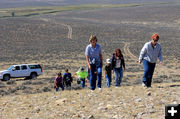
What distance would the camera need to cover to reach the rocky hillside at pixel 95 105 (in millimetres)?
8414

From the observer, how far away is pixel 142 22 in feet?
319

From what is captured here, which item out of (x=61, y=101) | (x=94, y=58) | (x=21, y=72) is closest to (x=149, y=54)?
(x=94, y=58)

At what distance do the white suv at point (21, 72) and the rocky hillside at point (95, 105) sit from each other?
16.9 m

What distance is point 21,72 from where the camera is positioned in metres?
27.9

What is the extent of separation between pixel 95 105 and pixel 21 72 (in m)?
19.3

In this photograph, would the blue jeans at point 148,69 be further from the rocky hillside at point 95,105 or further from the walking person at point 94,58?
the walking person at point 94,58

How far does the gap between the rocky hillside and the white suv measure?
16895mm

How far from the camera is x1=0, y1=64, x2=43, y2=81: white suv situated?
89.6ft

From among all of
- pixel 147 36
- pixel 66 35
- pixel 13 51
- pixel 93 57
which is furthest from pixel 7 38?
pixel 93 57

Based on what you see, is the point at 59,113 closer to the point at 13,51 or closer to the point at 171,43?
the point at 13,51

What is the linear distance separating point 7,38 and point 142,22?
4220 cm

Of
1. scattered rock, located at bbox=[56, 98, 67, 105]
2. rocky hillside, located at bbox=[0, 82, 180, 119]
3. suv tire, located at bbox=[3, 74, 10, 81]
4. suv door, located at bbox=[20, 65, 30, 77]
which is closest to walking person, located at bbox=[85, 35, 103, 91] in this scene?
rocky hillside, located at bbox=[0, 82, 180, 119]

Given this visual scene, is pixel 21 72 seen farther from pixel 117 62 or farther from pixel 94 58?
pixel 94 58

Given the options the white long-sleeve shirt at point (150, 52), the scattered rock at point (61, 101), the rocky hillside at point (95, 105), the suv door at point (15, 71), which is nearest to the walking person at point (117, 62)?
the white long-sleeve shirt at point (150, 52)
